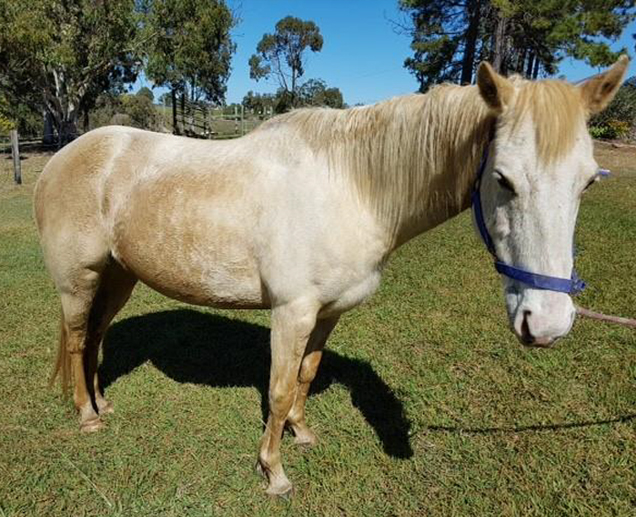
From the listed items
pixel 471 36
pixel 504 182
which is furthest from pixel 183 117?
pixel 504 182

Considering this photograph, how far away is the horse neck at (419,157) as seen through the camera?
1604mm

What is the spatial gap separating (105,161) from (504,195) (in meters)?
2.10

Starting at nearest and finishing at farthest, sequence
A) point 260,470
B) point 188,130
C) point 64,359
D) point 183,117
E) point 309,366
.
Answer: point 260,470 < point 309,366 < point 64,359 < point 188,130 < point 183,117

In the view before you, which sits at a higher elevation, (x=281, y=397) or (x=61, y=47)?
(x=61, y=47)

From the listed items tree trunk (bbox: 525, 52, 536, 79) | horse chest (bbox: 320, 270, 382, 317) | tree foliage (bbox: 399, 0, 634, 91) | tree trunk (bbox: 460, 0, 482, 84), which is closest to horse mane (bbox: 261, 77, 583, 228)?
horse chest (bbox: 320, 270, 382, 317)

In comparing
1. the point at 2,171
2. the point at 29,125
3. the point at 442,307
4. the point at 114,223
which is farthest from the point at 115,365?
the point at 29,125

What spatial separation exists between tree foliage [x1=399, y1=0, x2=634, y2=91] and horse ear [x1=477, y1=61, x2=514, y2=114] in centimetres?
1086

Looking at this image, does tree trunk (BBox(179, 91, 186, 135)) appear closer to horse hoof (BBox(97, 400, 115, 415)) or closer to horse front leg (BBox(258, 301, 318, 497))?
horse hoof (BBox(97, 400, 115, 415))

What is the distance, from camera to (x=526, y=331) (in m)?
1.39

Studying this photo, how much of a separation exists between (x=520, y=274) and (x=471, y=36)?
2085 cm

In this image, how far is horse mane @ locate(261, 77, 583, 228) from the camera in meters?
1.34

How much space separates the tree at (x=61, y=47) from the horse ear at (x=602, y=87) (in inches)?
625

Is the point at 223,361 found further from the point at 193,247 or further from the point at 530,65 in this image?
the point at 530,65

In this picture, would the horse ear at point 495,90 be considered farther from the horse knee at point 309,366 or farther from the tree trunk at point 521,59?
the tree trunk at point 521,59
